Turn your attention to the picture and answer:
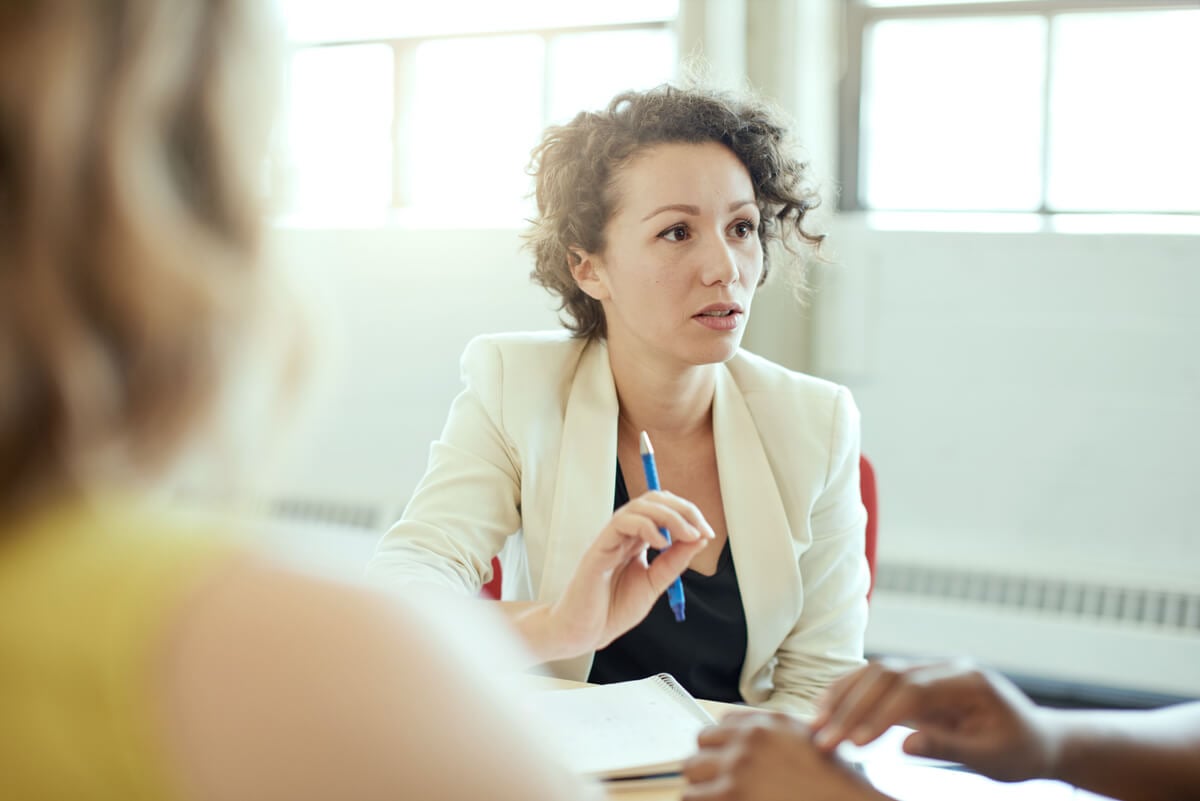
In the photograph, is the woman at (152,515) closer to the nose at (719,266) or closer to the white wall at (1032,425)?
the nose at (719,266)

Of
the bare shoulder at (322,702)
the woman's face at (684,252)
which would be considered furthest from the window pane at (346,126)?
the bare shoulder at (322,702)

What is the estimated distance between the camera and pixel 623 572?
142cm

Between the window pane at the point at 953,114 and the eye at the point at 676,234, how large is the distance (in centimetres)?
174

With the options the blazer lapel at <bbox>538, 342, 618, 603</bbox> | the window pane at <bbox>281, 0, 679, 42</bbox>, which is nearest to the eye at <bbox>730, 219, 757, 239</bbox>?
the blazer lapel at <bbox>538, 342, 618, 603</bbox>

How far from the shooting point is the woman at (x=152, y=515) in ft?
1.38

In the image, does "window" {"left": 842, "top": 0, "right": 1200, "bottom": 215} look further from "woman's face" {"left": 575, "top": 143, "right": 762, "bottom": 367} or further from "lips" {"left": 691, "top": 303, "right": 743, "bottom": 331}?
"lips" {"left": 691, "top": 303, "right": 743, "bottom": 331}

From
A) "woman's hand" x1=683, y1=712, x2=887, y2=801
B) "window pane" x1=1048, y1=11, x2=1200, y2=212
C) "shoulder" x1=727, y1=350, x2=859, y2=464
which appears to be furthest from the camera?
"window pane" x1=1048, y1=11, x2=1200, y2=212

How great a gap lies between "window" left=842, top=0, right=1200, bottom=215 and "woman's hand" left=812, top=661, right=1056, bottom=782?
2.58 m

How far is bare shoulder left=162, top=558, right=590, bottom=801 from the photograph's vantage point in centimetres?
41

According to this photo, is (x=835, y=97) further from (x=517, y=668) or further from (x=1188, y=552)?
(x=517, y=668)

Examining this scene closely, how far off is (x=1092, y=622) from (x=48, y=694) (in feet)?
9.90

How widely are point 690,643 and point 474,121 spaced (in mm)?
2804

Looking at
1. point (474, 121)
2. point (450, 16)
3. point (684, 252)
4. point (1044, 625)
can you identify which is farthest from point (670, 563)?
point (450, 16)

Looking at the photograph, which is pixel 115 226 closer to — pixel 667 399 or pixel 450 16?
pixel 667 399
